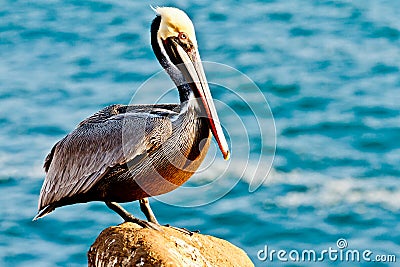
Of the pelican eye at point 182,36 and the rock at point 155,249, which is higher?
the pelican eye at point 182,36

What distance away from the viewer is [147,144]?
8148 millimetres

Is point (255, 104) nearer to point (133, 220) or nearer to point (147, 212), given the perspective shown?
point (147, 212)

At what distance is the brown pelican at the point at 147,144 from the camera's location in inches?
319

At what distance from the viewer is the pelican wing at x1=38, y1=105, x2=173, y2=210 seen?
818 centimetres

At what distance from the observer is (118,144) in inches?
328

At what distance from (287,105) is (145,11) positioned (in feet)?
14.4

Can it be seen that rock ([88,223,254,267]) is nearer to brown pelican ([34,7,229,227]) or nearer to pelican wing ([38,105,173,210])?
brown pelican ([34,7,229,227])

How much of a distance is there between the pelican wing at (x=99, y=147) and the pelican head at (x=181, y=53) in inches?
11.8

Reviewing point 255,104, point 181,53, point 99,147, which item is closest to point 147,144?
point 99,147

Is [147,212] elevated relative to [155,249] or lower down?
elevated

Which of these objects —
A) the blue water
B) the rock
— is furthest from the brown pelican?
the blue water

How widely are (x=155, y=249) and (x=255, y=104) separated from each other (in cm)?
710

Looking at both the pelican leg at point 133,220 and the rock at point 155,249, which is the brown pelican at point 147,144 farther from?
the rock at point 155,249

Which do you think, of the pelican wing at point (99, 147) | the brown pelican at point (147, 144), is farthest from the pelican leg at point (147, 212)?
the pelican wing at point (99, 147)
